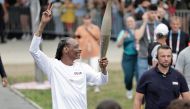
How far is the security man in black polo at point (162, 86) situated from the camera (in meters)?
8.80

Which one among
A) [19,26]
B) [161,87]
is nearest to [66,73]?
[161,87]

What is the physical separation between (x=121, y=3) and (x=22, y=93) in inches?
387

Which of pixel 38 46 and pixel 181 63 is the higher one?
pixel 38 46

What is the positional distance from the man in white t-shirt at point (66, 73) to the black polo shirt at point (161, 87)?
919mm

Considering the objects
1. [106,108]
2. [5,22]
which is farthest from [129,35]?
[5,22]

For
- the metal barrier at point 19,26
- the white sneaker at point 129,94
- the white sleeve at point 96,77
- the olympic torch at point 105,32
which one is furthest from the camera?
the metal barrier at point 19,26

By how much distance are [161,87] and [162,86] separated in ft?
0.06

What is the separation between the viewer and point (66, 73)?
8109 mm

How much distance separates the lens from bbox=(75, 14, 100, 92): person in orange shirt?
16.4 meters

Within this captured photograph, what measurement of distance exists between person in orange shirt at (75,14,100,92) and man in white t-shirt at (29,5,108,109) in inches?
316

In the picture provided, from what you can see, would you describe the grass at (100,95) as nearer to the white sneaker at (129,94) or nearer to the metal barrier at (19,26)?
the white sneaker at (129,94)

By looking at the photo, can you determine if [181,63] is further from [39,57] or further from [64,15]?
[64,15]

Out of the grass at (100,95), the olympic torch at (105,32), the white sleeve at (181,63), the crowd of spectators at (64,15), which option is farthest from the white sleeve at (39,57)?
the crowd of spectators at (64,15)

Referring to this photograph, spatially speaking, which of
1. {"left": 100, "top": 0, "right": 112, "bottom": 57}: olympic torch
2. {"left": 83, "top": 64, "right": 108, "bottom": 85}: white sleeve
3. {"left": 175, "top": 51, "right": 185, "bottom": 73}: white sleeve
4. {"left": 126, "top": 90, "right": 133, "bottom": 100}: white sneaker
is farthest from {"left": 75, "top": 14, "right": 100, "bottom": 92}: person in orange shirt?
{"left": 100, "top": 0, "right": 112, "bottom": 57}: olympic torch
